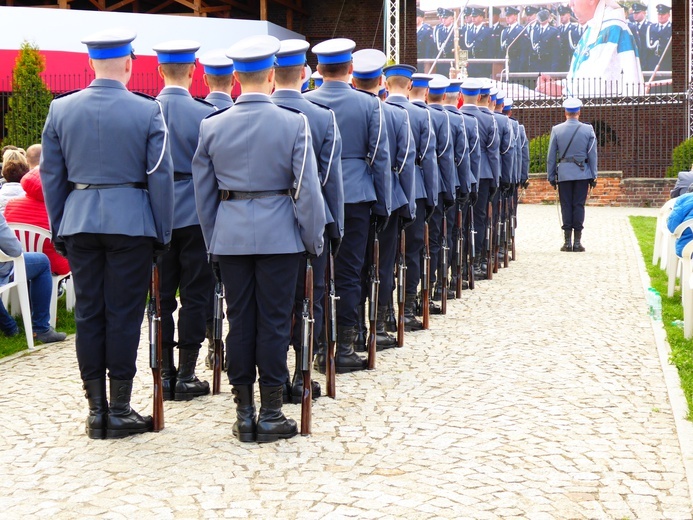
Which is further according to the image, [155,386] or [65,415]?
[65,415]

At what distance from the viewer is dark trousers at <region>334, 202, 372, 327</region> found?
7.26 meters

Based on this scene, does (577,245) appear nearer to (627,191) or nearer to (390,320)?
(390,320)

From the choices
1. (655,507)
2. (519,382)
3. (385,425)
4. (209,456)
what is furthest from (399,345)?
Answer: (655,507)

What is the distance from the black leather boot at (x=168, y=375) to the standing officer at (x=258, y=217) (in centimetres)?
105

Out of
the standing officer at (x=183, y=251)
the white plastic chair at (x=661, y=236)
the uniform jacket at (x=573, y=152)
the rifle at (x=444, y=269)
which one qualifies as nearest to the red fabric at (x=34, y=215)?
the standing officer at (x=183, y=251)

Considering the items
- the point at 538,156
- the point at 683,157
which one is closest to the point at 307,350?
the point at 683,157

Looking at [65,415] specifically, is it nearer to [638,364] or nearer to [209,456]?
[209,456]

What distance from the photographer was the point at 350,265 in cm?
728

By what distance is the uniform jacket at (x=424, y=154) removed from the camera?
8.69 meters

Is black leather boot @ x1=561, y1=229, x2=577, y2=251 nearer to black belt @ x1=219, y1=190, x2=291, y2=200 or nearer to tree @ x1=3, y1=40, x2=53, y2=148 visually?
black belt @ x1=219, y1=190, x2=291, y2=200

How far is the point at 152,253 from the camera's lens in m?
5.68

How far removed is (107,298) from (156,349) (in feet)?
1.22

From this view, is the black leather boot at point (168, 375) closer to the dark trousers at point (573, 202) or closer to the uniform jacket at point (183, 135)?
the uniform jacket at point (183, 135)

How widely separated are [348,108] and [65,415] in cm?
263
